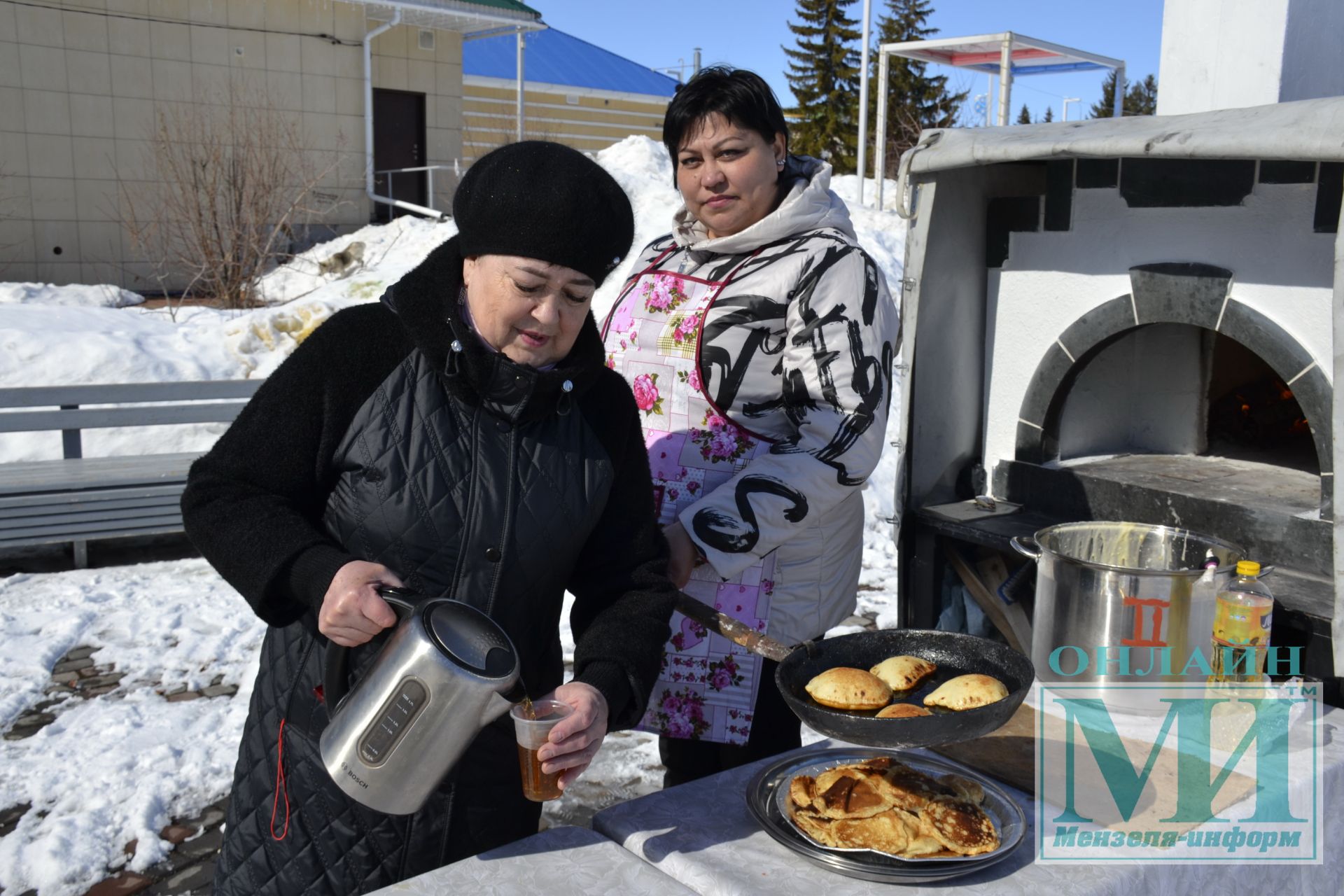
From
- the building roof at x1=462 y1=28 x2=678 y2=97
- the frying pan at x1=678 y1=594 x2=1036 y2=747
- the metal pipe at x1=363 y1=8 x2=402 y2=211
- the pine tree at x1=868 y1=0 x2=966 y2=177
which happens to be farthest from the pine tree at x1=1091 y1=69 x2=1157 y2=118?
the frying pan at x1=678 y1=594 x2=1036 y2=747

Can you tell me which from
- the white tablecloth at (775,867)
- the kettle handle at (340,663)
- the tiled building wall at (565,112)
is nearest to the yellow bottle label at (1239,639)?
the white tablecloth at (775,867)

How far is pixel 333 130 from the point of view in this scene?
15.4 metres

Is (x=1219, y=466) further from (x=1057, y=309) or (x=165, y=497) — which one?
(x=165, y=497)

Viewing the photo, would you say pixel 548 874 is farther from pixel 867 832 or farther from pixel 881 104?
pixel 881 104

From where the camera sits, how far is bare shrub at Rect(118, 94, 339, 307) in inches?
471

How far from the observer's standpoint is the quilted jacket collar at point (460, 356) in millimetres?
1713

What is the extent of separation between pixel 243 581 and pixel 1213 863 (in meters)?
1.64

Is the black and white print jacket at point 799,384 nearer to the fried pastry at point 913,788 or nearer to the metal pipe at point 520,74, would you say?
the fried pastry at point 913,788

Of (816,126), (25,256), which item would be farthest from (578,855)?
(816,126)

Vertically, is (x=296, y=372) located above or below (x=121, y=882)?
above

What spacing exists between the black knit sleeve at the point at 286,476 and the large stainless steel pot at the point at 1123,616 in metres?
1.61

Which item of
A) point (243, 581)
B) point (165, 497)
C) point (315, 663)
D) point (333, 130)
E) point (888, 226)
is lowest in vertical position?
point (165, 497)

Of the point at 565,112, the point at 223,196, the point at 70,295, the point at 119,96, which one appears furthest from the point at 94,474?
the point at 565,112

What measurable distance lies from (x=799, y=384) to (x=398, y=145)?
619 inches
